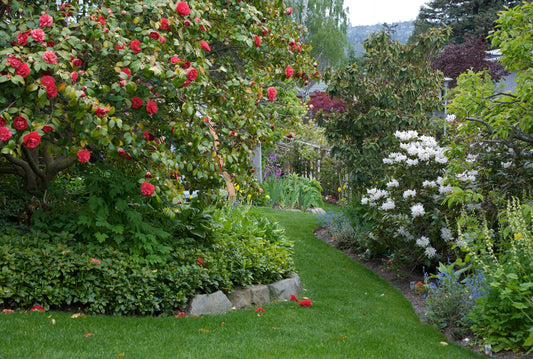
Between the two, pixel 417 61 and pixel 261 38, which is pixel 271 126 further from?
pixel 417 61

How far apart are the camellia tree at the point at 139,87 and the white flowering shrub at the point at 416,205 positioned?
216cm

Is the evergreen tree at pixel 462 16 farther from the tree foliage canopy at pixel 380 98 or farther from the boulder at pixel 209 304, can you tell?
the boulder at pixel 209 304

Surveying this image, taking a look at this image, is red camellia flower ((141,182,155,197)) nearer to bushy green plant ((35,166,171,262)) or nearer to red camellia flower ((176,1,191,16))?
bushy green plant ((35,166,171,262))

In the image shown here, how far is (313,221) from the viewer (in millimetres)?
9883

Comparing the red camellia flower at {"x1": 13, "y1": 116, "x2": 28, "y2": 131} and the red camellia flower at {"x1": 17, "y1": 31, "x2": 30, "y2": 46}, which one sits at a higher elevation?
the red camellia flower at {"x1": 17, "y1": 31, "x2": 30, "y2": 46}

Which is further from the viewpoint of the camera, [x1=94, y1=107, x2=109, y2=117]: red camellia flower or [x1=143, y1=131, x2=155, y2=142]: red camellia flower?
[x1=143, y1=131, x2=155, y2=142]: red camellia flower

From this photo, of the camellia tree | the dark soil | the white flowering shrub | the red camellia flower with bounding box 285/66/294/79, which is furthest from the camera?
the white flowering shrub

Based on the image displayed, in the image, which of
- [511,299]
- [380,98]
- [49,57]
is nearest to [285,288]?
[511,299]

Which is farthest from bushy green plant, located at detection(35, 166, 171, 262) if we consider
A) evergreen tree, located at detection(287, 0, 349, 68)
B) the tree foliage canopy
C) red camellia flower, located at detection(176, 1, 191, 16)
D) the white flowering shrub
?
evergreen tree, located at detection(287, 0, 349, 68)

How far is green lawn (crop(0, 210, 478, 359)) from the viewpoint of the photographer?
3.39m

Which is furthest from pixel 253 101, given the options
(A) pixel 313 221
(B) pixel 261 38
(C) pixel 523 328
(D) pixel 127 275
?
(A) pixel 313 221

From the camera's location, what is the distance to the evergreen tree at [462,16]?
81.6 feet

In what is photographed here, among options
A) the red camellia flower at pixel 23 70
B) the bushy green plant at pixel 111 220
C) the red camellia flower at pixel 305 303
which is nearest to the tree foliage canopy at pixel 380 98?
the red camellia flower at pixel 305 303

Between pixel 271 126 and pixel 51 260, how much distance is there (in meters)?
2.42
